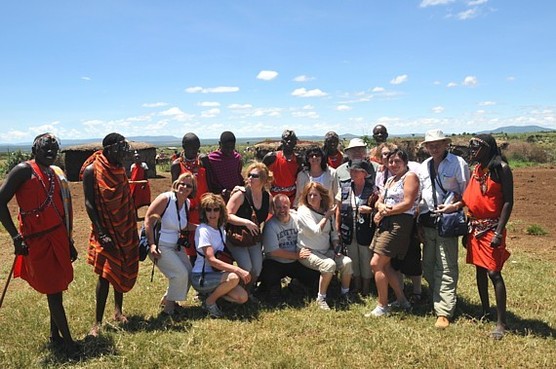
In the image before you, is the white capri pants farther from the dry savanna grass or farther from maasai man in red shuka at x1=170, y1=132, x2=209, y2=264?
maasai man in red shuka at x1=170, y1=132, x2=209, y2=264

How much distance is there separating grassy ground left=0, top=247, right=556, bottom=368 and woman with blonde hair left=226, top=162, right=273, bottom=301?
0.55 metres

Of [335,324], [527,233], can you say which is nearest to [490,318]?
[335,324]

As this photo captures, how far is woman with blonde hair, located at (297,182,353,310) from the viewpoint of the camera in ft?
17.5

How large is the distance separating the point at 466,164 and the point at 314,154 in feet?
5.92

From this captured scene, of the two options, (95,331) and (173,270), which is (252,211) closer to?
(173,270)

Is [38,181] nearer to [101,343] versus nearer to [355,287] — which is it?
[101,343]

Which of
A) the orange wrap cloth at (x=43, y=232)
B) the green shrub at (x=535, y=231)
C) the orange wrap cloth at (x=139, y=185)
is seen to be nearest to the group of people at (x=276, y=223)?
the orange wrap cloth at (x=43, y=232)

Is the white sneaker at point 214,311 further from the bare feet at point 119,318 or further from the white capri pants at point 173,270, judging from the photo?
the bare feet at point 119,318

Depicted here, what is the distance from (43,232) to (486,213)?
412 cm

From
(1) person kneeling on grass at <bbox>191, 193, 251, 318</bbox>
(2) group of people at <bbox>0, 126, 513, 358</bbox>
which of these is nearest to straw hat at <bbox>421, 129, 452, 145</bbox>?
(2) group of people at <bbox>0, 126, 513, 358</bbox>

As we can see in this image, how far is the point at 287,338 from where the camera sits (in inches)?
172

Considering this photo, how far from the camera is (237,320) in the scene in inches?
191

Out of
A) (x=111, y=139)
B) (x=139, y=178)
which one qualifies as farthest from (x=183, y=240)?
(x=139, y=178)

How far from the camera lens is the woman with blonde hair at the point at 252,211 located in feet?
17.3
